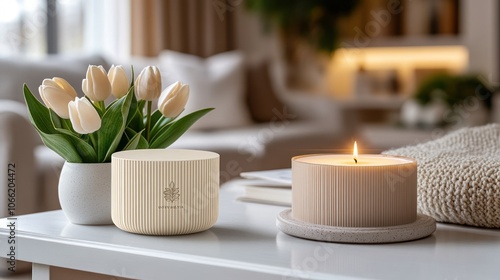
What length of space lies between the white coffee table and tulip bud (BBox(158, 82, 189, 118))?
149 millimetres

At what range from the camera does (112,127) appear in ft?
3.08

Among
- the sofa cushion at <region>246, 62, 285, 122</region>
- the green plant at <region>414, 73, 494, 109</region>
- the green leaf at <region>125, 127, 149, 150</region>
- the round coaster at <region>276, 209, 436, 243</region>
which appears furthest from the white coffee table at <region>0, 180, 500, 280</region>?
the green plant at <region>414, 73, 494, 109</region>

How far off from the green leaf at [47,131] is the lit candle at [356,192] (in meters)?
0.28

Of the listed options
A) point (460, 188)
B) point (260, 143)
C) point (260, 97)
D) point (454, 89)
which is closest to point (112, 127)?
point (460, 188)

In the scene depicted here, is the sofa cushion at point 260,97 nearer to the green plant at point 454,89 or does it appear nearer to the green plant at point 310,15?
the green plant at point 454,89

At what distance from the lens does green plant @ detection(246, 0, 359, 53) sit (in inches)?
197

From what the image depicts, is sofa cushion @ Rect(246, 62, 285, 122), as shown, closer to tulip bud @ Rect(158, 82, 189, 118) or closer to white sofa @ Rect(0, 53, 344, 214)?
white sofa @ Rect(0, 53, 344, 214)

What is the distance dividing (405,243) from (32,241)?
409 mm

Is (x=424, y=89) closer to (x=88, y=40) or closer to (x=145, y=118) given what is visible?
(x=88, y=40)

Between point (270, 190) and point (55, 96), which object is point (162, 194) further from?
point (270, 190)

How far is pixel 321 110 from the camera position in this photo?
3.78m

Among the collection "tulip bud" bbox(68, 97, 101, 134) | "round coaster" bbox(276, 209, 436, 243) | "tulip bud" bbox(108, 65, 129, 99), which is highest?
"tulip bud" bbox(108, 65, 129, 99)

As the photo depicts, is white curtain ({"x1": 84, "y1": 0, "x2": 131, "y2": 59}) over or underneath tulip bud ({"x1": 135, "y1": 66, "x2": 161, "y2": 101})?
over

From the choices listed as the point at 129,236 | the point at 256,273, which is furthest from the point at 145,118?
the point at 256,273
